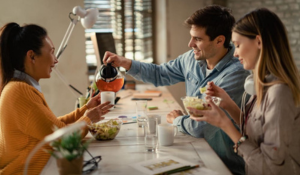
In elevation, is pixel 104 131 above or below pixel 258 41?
below

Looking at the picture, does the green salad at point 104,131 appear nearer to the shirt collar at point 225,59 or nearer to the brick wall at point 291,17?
the shirt collar at point 225,59

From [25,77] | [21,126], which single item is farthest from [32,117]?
[25,77]

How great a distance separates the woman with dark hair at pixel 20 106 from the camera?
1.44m

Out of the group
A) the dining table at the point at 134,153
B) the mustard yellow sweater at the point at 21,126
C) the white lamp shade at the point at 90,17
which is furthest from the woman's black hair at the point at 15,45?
the white lamp shade at the point at 90,17

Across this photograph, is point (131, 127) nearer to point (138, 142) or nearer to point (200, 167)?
point (138, 142)

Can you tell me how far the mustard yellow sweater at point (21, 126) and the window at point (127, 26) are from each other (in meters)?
3.16

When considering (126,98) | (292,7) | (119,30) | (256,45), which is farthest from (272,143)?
(119,30)

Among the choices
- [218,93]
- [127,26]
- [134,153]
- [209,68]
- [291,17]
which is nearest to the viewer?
[134,153]

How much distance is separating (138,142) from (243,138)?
0.53 meters

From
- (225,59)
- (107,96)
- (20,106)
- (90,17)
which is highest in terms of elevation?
(90,17)

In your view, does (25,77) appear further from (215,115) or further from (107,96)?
(215,115)

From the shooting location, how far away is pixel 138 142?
1.60 meters

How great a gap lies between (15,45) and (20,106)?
33cm

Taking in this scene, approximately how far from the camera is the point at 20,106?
1.44 metres
